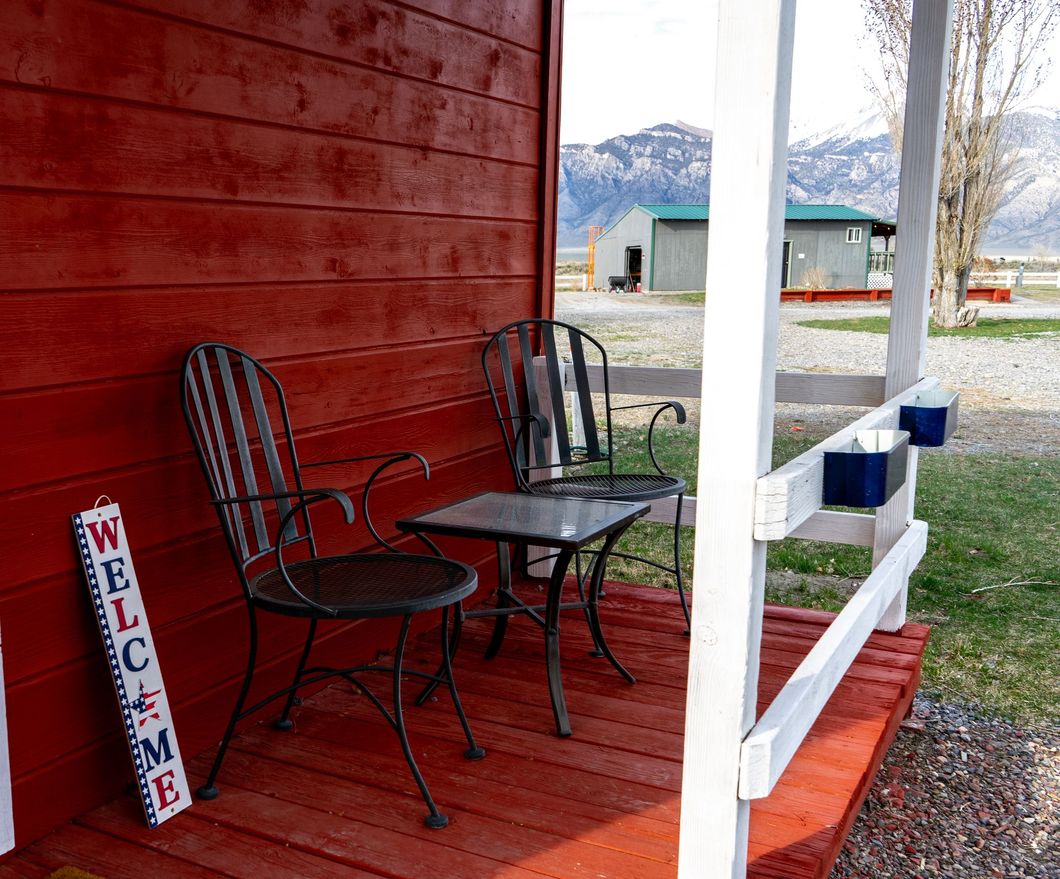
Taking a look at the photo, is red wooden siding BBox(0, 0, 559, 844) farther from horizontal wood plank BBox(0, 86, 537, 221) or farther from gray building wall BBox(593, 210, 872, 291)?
gray building wall BBox(593, 210, 872, 291)

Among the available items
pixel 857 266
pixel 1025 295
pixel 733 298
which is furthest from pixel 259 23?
pixel 1025 295

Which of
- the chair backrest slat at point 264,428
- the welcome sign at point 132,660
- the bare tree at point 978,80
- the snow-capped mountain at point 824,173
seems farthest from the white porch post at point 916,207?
the bare tree at point 978,80

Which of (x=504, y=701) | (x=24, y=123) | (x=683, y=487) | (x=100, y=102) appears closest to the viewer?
(x=24, y=123)

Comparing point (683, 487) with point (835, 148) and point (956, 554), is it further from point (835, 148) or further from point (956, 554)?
point (835, 148)

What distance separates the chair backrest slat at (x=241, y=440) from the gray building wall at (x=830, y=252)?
744 cm

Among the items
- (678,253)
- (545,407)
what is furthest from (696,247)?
(545,407)

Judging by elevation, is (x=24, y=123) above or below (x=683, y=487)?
above

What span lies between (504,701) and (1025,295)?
16309mm

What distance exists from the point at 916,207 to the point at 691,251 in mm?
9052

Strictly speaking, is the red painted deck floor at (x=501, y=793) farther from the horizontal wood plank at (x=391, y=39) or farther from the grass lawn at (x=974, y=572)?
the horizontal wood plank at (x=391, y=39)

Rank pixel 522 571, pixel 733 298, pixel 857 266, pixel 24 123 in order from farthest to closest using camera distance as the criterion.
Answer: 1. pixel 857 266
2. pixel 522 571
3. pixel 24 123
4. pixel 733 298

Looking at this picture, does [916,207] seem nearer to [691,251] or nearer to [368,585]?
[368,585]

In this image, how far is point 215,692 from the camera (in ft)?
7.94

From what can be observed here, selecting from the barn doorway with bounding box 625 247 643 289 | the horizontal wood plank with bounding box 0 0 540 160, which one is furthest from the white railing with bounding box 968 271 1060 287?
the horizontal wood plank with bounding box 0 0 540 160
